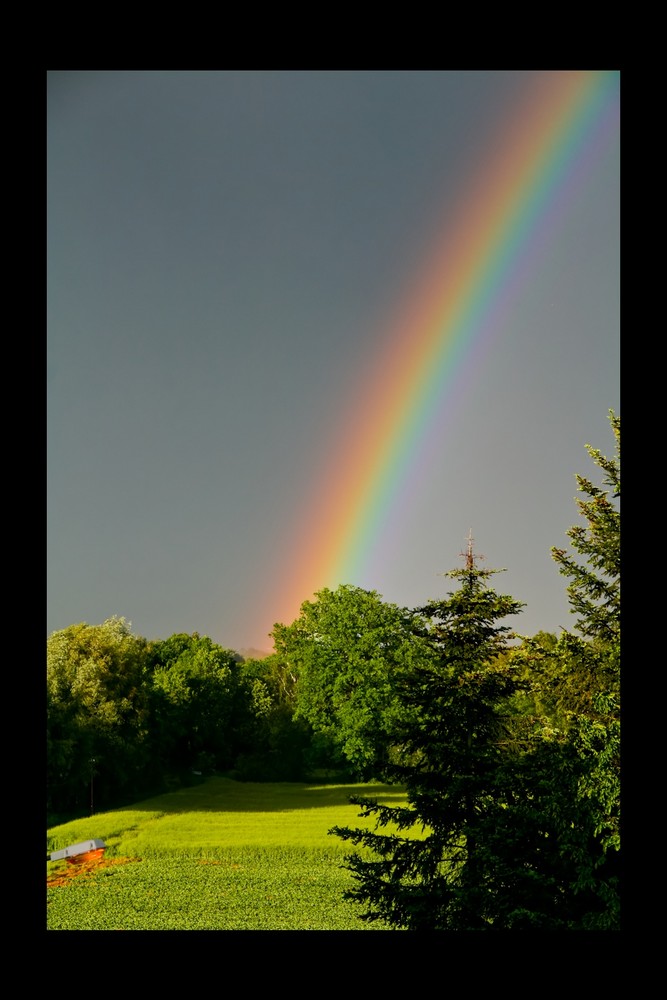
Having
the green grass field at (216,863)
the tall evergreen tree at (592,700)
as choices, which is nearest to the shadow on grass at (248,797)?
the green grass field at (216,863)

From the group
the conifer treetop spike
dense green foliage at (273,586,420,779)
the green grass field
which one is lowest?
the green grass field

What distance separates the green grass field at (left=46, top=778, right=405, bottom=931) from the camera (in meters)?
11.5

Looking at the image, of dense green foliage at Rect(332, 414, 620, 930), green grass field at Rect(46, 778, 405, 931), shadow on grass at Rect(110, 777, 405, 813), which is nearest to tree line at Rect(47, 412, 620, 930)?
dense green foliage at Rect(332, 414, 620, 930)

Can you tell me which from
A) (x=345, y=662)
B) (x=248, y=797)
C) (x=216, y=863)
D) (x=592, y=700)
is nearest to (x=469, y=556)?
(x=592, y=700)

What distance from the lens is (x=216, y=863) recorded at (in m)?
14.8

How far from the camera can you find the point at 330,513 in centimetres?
1106

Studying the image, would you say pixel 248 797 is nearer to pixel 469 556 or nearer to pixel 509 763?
pixel 509 763

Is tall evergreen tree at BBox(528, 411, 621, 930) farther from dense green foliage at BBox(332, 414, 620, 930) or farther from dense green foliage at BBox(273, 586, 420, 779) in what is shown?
dense green foliage at BBox(273, 586, 420, 779)

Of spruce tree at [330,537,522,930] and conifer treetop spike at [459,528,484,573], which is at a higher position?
conifer treetop spike at [459,528,484,573]

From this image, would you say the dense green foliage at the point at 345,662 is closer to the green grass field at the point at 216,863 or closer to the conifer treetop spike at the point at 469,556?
the green grass field at the point at 216,863
